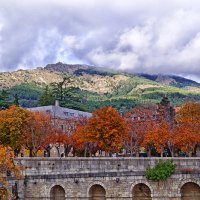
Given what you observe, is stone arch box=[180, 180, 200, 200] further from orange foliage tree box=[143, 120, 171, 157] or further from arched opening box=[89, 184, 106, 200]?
orange foliage tree box=[143, 120, 171, 157]

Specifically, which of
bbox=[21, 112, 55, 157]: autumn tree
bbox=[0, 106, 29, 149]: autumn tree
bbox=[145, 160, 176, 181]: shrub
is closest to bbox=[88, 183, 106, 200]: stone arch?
bbox=[145, 160, 176, 181]: shrub

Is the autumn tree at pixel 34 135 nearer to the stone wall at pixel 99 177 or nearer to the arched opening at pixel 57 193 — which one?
the stone wall at pixel 99 177

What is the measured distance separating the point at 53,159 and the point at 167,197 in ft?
37.1

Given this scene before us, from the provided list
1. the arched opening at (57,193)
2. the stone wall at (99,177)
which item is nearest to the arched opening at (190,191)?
the stone wall at (99,177)

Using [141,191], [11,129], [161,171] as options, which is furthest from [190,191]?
[11,129]

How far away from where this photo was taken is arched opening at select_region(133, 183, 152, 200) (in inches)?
1492

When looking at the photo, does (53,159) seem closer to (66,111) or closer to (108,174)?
(108,174)

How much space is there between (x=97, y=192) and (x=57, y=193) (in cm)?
386

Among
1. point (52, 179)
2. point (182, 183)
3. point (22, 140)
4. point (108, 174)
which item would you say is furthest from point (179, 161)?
point (22, 140)

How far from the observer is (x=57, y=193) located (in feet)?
131

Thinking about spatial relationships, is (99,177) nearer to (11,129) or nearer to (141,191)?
(141,191)

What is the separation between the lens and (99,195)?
3919 centimetres

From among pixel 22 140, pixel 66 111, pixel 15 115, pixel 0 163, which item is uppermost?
pixel 66 111

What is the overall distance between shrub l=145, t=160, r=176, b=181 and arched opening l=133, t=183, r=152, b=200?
4.30 feet
